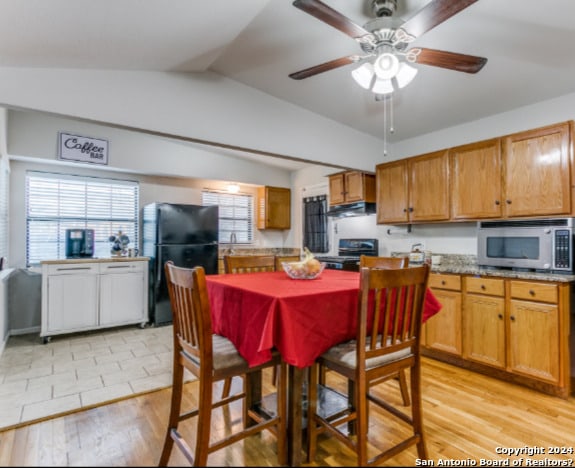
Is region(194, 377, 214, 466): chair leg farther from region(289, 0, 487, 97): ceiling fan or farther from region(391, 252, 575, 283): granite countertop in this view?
region(391, 252, 575, 283): granite countertop

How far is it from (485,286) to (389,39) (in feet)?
6.76

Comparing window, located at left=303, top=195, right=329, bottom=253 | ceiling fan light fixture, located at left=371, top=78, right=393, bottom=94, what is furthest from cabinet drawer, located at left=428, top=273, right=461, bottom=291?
window, located at left=303, top=195, right=329, bottom=253

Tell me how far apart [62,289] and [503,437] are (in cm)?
423

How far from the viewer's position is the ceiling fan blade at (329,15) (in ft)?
5.17

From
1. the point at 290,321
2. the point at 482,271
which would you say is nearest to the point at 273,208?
the point at 482,271

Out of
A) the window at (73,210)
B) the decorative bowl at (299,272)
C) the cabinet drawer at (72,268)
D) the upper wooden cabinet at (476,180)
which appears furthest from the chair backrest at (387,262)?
the window at (73,210)

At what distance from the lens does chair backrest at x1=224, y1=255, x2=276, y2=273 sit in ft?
8.59

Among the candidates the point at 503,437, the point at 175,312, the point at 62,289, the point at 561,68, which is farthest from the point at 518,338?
the point at 62,289

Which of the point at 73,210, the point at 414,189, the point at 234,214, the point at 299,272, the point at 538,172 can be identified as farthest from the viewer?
the point at 234,214

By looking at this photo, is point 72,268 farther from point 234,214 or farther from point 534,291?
point 534,291

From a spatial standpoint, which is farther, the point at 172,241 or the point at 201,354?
the point at 172,241

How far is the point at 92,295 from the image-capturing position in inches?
158

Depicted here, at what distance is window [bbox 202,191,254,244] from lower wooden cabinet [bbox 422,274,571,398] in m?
3.53

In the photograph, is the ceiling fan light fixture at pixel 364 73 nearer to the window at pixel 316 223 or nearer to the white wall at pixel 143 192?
the window at pixel 316 223
